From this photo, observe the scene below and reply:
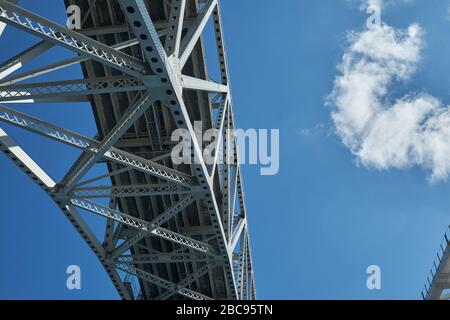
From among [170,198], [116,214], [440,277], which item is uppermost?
[170,198]

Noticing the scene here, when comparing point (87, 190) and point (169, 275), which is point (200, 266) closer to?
point (169, 275)

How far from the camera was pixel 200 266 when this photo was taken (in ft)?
79.4

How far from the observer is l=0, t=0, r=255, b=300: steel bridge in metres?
12.6

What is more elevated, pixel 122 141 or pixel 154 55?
pixel 122 141

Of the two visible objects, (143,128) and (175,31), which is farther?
(143,128)

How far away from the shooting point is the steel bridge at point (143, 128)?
12.6 metres

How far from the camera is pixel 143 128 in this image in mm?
18922

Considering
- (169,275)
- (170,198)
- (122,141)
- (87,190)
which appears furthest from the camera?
(169,275)

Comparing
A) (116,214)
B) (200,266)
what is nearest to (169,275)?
(200,266)
